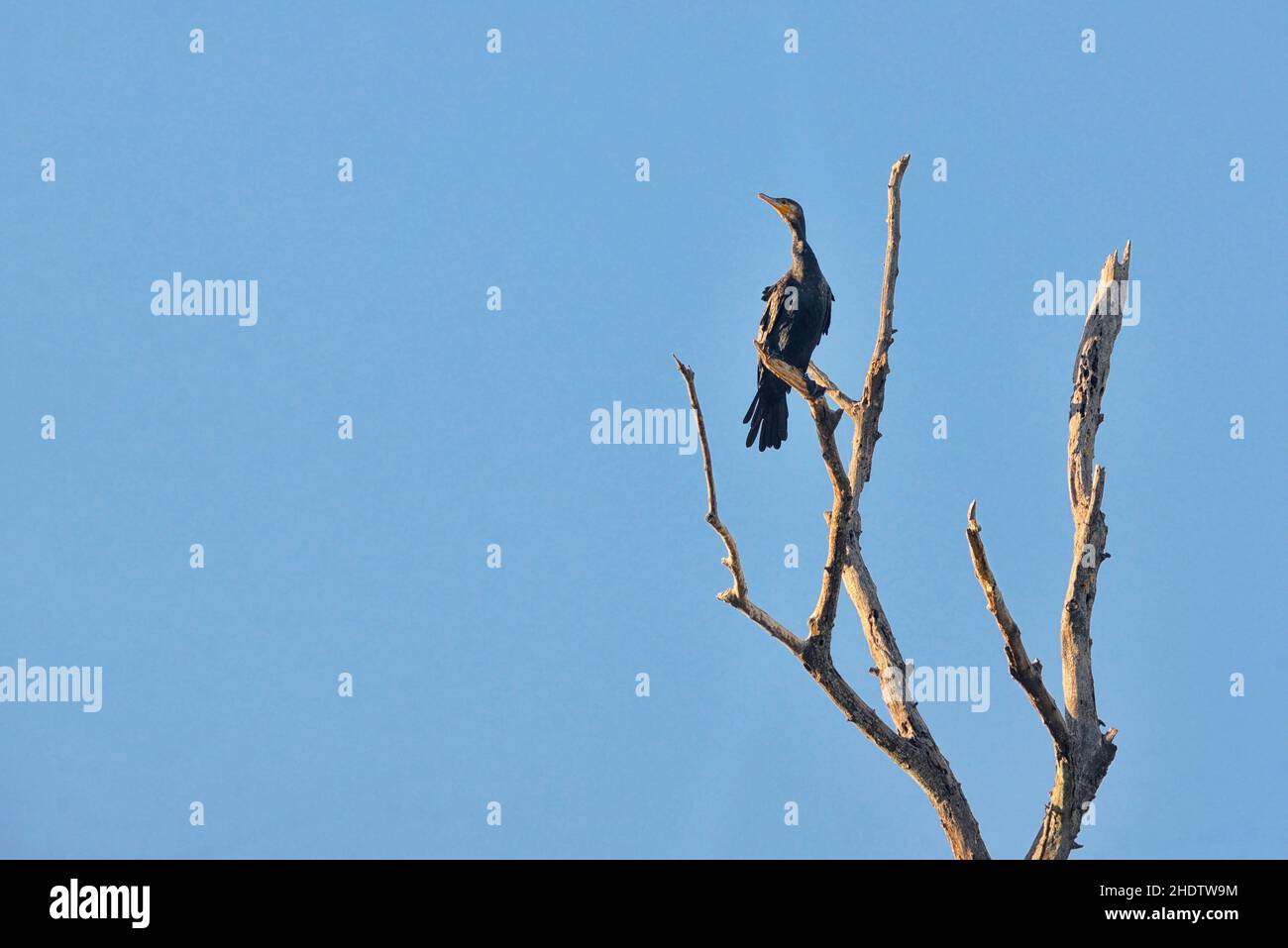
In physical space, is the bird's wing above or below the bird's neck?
below

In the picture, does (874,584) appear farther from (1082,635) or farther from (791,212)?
(791,212)

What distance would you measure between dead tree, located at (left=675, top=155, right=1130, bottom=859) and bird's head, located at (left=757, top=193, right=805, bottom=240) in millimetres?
3902

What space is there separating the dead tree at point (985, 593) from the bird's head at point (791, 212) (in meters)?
3.90

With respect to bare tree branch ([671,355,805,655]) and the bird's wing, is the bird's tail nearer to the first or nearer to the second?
the bird's wing

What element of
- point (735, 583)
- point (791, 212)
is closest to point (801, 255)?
point (791, 212)

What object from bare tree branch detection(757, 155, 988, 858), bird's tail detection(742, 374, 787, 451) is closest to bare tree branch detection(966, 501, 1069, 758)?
bare tree branch detection(757, 155, 988, 858)

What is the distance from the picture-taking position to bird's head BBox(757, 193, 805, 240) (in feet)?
40.5

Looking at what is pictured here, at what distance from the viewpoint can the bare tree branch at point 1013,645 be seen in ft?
23.6

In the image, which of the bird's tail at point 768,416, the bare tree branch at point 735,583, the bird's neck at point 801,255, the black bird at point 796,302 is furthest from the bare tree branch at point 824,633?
the bird's neck at point 801,255

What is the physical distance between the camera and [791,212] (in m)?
12.4

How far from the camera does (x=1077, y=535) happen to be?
27.1 ft
